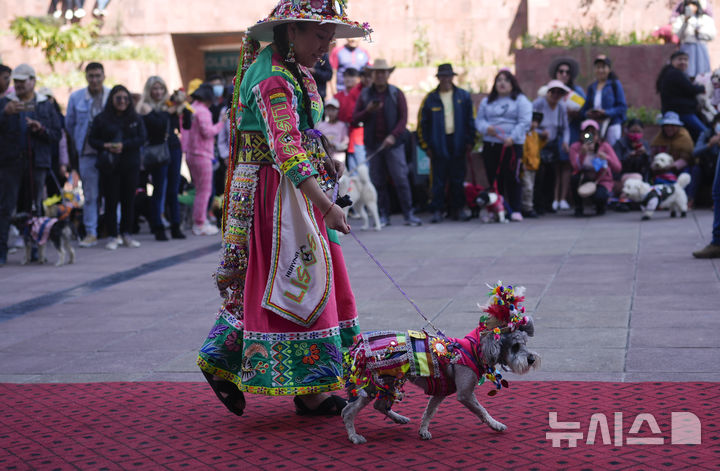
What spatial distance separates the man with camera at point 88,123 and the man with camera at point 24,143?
1.73ft

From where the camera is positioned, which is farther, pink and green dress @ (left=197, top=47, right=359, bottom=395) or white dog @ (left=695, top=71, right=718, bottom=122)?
white dog @ (left=695, top=71, right=718, bottom=122)

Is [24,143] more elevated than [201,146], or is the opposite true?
[24,143]

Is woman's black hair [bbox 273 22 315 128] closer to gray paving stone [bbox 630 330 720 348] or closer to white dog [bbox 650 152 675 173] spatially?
gray paving stone [bbox 630 330 720 348]

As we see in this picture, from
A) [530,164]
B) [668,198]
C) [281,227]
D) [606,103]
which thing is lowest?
[668,198]

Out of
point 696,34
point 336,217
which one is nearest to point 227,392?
point 336,217

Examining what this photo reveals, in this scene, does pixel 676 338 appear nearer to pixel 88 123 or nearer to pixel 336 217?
pixel 336 217

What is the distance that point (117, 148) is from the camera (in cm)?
1152

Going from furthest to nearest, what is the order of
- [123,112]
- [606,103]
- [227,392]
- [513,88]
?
[606,103], [513,88], [123,112], [227,392]

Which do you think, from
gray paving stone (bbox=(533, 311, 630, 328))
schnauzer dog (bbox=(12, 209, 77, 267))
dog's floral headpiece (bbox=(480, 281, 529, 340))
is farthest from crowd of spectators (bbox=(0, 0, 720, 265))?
dog's floral headpiece (bbox=(480, 281, 529, 340))

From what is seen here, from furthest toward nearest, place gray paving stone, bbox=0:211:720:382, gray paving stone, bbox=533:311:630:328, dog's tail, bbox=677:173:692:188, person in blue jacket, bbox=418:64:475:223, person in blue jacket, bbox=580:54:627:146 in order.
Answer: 1. person in blue jacket, bbox=580:54:627:146
2. person in blue jacket, bbox=418:64:475:223
3. dog's tail, bbox=677:173:692:188
4. gray paving stone, bbox=533:311:630:328
5. gray paving stone, bbox=0:211:720:382

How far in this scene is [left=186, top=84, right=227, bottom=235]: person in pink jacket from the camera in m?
13.0

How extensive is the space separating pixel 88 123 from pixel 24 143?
1148 mm

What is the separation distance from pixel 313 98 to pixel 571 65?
1089cm

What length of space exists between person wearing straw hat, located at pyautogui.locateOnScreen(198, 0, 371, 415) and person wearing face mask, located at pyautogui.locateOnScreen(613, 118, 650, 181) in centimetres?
1017
